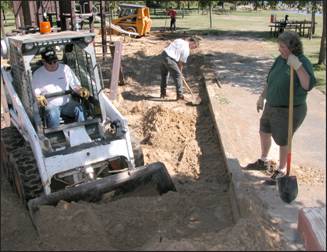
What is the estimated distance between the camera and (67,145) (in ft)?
17.8

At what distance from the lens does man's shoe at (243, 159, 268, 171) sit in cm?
588

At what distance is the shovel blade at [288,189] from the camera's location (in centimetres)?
487

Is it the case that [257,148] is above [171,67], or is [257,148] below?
below

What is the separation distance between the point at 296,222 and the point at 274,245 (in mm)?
748

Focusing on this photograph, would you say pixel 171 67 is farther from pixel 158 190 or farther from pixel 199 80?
pixel 158 190

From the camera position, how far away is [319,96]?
9477mm

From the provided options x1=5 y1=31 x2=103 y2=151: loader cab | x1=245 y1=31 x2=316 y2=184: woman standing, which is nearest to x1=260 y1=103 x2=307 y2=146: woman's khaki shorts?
x1=245 y1=31 x2=316 y2=184: woman standing

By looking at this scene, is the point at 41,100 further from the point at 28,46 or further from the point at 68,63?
the point at 68,63

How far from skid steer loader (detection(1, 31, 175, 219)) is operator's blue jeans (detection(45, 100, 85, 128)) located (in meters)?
0.08

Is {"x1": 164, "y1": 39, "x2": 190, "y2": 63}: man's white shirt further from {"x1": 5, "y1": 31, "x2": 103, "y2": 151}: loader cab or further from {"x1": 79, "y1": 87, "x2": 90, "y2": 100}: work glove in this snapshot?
{"x1": 79, "y1": 87, "x2": 90, "y2": 100}: work glove

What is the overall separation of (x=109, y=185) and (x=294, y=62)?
2.40 meters

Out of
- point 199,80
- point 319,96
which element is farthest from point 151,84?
point 319,96

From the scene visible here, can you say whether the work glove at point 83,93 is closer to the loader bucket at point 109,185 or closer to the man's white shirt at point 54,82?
the man's white shirt at point 54,82

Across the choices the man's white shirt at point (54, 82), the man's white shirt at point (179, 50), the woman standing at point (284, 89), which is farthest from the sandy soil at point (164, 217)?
the man's white shirt at point (179, 50)
